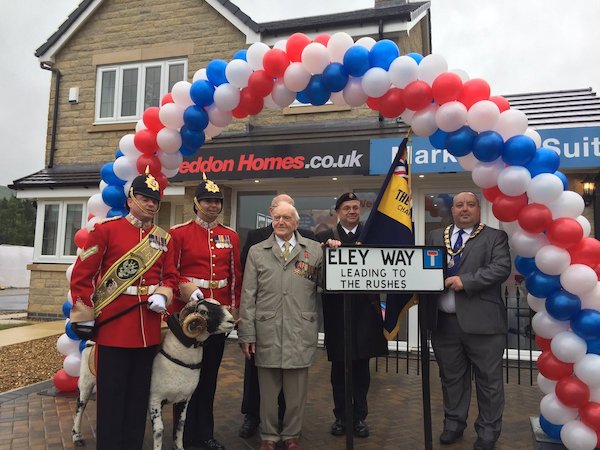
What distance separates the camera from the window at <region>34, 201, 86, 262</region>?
1095 cm

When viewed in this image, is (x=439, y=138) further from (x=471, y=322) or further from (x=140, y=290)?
(x=140, y=290)

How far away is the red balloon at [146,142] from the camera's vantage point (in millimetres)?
4977

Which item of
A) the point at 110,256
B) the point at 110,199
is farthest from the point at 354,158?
the point at 110,256

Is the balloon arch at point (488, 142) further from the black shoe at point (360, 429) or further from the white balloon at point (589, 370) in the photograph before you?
the black shoe at point (360, 429)

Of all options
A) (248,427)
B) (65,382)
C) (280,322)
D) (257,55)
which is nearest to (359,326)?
(280,322)

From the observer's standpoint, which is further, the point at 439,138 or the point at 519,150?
the point at 439,138

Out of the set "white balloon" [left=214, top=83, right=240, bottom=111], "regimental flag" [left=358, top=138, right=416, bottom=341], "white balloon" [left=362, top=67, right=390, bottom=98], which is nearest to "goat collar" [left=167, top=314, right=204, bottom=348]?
"regimental flag" [left=358, top=138, right=416, bottom=341]

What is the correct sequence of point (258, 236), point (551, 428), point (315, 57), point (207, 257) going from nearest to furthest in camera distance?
point (207, 257) → point (551, 428) → point (315, 57) → point (258, 236)

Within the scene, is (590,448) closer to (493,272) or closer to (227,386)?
(493,272)

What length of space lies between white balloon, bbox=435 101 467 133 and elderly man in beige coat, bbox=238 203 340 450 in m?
1.48

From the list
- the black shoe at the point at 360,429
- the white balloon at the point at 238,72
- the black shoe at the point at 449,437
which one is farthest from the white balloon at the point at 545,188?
the white balloon at the point at 238,72

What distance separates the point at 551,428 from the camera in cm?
406

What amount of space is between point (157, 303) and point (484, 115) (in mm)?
2996

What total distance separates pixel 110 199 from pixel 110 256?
195 centimetres
